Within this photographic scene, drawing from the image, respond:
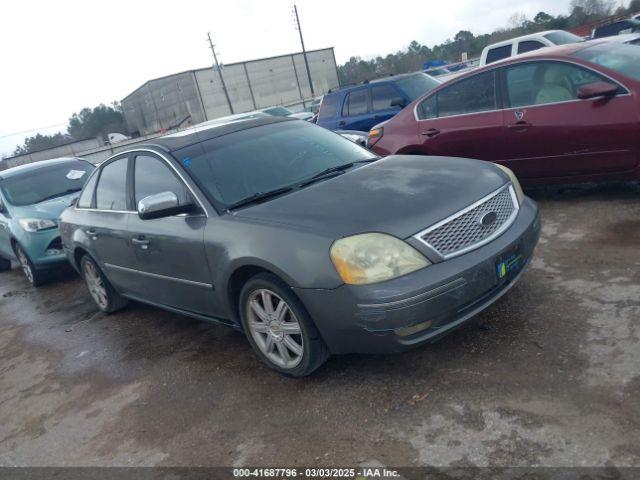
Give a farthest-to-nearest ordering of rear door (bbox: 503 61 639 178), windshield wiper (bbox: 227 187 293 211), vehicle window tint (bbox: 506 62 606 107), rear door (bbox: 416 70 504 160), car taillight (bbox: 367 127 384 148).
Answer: car taillight (bbox: 367 127 384 148)
rear door (bbox: 416 70 504 160)
vehicle window tint (bbox: 506 62 606 107)
rear door (bbox: 503 61 639 178)
windshield wiper (bbox: 227 187 293 211)

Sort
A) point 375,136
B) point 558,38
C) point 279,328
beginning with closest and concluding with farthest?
point 279,328 → point 375,136 → point 558,38

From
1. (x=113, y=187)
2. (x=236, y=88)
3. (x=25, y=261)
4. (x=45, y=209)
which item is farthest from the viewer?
(x=236, y=88)

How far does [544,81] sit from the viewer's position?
5547 millimetres

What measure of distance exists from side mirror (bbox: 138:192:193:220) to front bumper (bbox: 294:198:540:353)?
119 cm

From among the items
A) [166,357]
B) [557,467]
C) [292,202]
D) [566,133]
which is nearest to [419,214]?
[292,202]

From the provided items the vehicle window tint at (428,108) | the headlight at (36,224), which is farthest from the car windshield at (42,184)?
the vehicle window tint at (428,108)

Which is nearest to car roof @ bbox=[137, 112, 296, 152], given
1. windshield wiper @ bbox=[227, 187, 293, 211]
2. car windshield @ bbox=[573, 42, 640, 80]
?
windshield wiper @ bbox=[227, 187, 293, 211]

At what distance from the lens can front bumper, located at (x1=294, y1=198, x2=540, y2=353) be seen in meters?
2.97

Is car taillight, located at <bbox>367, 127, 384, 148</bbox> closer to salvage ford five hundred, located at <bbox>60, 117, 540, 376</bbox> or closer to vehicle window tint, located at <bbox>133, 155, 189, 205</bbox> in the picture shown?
salvage ford five hundred, located at <bbox>60, 117, 540, 376</bbox>

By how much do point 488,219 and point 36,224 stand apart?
265 inches

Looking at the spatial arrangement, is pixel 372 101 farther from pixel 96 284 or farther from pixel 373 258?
pixel 373 258

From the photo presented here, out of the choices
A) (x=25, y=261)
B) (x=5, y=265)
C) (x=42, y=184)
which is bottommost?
(x=5, y=265)

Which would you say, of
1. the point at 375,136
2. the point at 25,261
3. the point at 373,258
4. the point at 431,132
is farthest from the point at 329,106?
the point at 373,258

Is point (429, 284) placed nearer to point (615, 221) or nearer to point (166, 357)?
point (166, 357)
